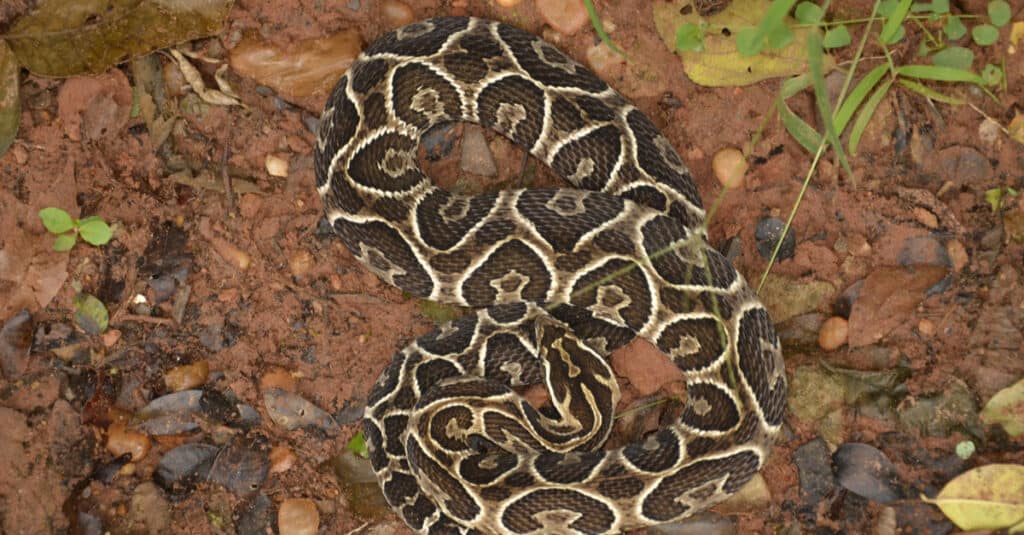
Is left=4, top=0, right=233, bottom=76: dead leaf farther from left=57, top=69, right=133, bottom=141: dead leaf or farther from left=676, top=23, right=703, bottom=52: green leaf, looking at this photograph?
left=676, top=23, right=703, bottom=52: green leaf

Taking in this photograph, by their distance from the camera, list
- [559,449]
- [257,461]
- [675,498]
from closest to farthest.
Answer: [675,498] → [559,449] → [257,461]

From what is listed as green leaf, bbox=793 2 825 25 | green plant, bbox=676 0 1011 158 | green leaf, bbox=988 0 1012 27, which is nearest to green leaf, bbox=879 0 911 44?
green plant, bbox=676 0 1011 158

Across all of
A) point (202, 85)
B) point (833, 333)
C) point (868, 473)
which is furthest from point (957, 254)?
point (202, 85)

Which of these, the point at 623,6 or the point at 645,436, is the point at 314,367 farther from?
the point at 623,6

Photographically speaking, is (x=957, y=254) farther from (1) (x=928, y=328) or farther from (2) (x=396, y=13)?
(2) (x=396, y=13)

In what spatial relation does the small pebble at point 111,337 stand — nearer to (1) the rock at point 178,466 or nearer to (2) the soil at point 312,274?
(2) the soil at point 312,274

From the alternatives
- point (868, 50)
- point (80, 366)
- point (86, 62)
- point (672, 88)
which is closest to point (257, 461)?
point (80, 366)
